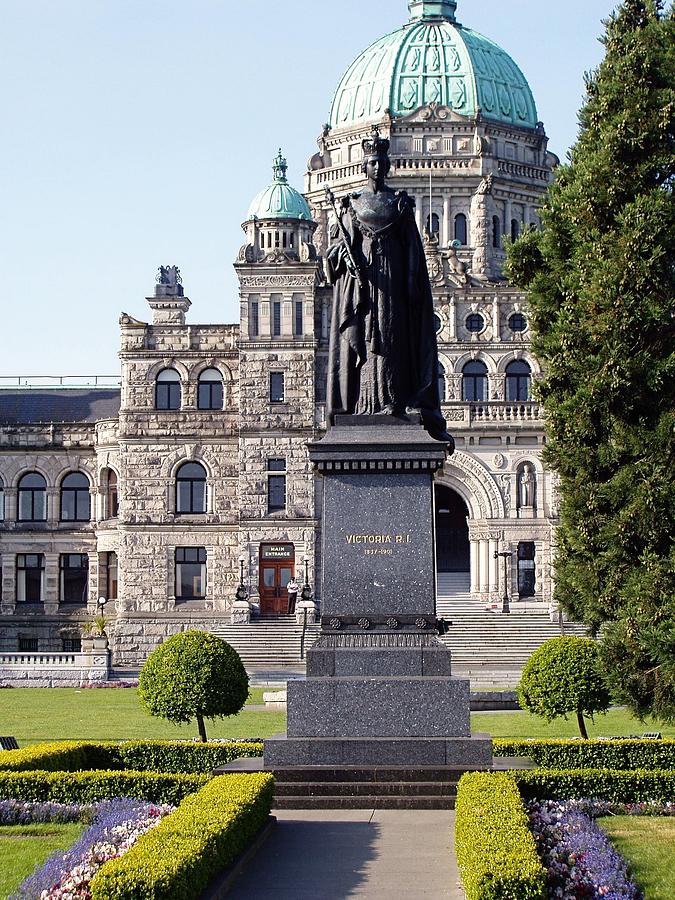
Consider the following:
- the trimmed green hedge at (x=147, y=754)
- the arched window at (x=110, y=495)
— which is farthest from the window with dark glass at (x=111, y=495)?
the trimmed green hedge at (x=147, y=754)

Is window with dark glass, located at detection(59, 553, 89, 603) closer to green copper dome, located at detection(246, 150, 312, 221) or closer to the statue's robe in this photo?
green copper dome, located at detection(246, 150, 312, 221)

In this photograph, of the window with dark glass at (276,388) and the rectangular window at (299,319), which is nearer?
the window with dark glass at (276,388)

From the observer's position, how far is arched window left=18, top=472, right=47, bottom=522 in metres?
70.7

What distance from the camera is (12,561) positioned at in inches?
2756

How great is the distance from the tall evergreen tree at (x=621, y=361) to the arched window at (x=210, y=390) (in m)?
44.4

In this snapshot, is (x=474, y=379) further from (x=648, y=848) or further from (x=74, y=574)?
(x=648, y=848)

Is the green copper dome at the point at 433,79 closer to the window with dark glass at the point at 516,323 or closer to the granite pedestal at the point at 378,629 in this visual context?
the window with dark glass at the point at 516,323

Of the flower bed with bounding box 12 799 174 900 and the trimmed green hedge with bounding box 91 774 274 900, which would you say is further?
the flower bed with bounding box 12 799 174 900

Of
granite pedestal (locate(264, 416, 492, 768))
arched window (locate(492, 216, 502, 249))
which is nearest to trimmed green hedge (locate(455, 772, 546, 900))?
granite pedestal (locate(264, 416, 492, 768))

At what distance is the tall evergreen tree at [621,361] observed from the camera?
65.6 feet

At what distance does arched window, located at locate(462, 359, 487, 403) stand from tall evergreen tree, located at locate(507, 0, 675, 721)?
43.2 metres

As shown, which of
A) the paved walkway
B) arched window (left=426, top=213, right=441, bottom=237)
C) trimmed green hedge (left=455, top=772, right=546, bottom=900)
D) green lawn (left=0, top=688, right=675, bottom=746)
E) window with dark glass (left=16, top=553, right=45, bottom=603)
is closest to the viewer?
Result: trimmed green hedge (left=455, top=772, right=546, bottom=900)

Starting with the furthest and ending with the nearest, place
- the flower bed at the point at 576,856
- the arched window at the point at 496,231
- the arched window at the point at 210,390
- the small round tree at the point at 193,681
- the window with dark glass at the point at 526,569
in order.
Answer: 1. the arched window at the point at 496,231
2. the arched window at the point at 210,390
3. the window with dark glass at the point at 526,569
4. the small round tree at the point at 193,681
5. the flower bed at the point at 576,856

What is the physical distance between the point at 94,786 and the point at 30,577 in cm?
5387
